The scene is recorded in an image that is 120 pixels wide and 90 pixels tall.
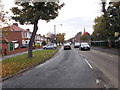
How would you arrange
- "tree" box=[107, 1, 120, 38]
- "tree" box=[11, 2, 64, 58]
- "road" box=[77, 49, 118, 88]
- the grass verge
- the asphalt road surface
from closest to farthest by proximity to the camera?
the asphalt road surface < "road" box=[77, 49, 118, 88] < the grass verge < "tree" box=[11, 2, 64, 58] < "tree" box=[107, 1, 120, 38]

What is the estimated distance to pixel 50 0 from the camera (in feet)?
51.2

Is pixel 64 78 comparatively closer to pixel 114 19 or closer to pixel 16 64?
pixel 16 64

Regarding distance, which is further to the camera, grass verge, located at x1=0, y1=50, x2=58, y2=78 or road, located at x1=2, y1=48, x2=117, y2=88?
grass verge, located at x1=0, y1=50, x2=58, y2=78

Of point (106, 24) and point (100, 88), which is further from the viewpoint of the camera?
point (106, 24)

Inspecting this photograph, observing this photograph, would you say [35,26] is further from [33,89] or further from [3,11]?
[33,89]

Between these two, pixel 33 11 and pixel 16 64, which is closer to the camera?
pixel 16 64

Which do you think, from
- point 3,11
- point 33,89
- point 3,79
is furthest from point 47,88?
point 3,11

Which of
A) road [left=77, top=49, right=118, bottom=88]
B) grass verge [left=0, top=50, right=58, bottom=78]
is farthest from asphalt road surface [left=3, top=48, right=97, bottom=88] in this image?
grass verge [left=0, top=50, right=58, bottom=78]

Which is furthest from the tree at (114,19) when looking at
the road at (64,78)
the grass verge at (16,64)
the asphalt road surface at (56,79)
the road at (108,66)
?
the asphalt road surface at (56,79)

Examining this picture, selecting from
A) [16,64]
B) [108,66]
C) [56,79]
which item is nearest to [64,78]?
[56,79]

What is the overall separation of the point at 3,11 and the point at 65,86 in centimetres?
836

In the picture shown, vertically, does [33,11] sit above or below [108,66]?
above

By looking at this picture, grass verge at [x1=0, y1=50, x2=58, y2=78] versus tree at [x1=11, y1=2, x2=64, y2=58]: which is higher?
A: tree at [x1=11, y1=2, x2=64, y2=58]

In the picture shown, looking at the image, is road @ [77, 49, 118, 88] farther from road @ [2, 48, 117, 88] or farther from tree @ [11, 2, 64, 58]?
tree @ [11, 2, 64, 58]
